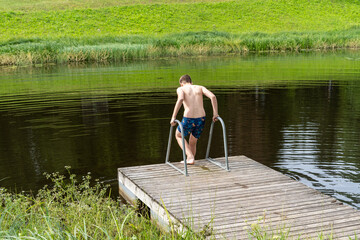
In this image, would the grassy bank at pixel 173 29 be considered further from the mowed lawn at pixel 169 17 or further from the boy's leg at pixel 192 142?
the boy's leg at pixel 192 142

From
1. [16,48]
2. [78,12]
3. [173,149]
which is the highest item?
[78,12]

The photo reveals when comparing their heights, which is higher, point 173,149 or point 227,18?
point 227,18

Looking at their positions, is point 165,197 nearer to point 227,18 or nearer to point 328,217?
point 328,217

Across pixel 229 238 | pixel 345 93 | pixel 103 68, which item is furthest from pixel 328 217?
pixel 103 68

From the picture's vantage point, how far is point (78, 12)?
68.0 m

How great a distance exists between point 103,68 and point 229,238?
96.4 ft

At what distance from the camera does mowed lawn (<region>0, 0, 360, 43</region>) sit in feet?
202

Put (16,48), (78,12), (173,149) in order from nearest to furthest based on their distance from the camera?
(173,149), (16,48), (78,12)

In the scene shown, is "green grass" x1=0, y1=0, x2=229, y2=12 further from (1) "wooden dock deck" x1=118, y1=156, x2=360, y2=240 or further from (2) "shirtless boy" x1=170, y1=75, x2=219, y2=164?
(1) "wooden dock deck" x1=118, y1=156, x2=360, y2=240

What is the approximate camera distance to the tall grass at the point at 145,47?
37219 millimetres

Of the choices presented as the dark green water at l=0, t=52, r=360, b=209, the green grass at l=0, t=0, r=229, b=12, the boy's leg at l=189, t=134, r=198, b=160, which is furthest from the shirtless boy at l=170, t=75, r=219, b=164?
the green grass at l=0, t=0, r=229, b=12

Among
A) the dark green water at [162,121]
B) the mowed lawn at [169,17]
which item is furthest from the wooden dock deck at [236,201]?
the mowed lawn at [169,17]

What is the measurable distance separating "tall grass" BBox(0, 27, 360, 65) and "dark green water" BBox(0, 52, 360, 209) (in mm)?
6403

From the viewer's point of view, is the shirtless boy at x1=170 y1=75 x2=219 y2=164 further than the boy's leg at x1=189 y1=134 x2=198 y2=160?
No
